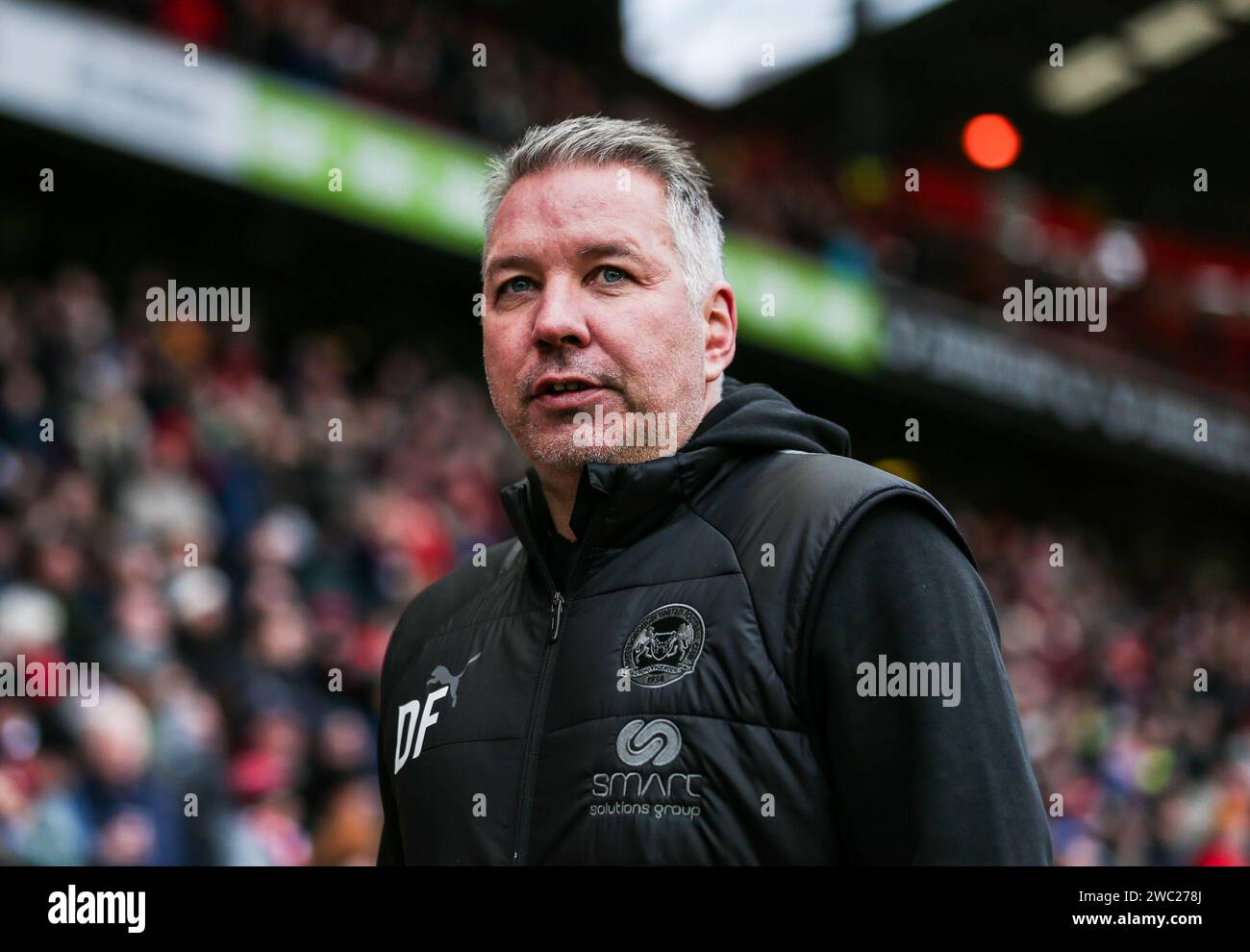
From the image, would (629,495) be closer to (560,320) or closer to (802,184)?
(560,320)

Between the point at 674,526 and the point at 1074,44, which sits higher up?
the point at 1074,44

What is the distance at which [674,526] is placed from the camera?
1.68 metres

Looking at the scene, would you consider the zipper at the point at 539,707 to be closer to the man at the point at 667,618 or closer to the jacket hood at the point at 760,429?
the man at the point at 667,618

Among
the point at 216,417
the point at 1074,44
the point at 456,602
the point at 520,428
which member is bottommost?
the point at 456,602

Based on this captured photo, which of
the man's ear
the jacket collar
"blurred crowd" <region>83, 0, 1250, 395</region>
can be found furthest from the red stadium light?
the jacket collar

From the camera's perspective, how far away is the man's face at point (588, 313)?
5.70 ft

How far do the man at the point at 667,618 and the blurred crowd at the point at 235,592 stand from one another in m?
3.31

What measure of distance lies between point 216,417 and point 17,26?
101 inches

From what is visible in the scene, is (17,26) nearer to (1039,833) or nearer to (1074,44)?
(1039,833)

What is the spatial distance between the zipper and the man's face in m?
0.13

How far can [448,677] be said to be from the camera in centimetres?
181

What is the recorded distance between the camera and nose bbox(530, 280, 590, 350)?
1723mm

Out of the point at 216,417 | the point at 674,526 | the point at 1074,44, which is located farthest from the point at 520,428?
the point at 1074,44

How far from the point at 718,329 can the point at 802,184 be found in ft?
43.6
